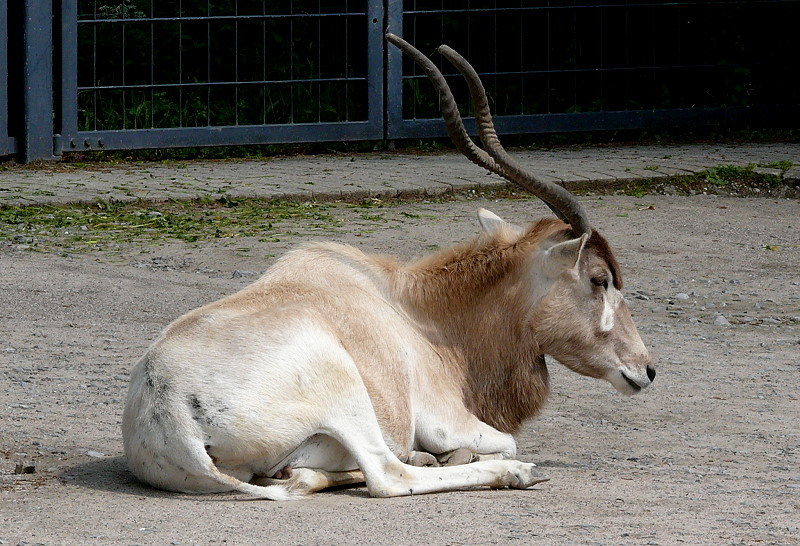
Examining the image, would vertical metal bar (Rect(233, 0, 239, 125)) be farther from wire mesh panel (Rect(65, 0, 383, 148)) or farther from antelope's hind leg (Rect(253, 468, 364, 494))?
antelope's hind leg (Rect(253, 468, 364, 494))

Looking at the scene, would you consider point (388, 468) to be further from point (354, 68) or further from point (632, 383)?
point (354, 68)

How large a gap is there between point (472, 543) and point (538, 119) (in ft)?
33.1

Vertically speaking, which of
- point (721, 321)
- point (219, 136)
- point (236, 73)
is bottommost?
point (721, 321)

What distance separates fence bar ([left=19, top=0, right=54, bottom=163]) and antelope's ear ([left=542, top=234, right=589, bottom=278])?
791 cm

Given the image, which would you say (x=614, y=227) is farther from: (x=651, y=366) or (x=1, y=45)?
(x=1, y=45)

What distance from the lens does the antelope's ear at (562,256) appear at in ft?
16.5

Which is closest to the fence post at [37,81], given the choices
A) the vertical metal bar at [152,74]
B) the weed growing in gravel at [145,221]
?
the vertical metal bar at [152,74]

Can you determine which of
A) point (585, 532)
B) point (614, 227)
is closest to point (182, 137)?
point (614, 227)

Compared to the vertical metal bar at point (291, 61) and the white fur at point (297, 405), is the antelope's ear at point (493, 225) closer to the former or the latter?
the white fur at point (297, 405)

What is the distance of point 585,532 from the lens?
4.06m

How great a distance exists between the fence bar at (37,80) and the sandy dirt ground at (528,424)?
3.39 meters

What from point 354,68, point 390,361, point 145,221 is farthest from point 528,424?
point 354,68

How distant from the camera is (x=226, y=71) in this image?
14.2 meters

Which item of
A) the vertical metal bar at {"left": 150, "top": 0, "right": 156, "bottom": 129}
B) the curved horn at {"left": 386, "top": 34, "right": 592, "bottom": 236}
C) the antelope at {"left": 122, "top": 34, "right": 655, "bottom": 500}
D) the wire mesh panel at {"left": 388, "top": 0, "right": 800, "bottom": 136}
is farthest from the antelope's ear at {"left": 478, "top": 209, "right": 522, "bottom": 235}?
the wire mesh panel at {"left": 388, "top": 0, "right": 800, "bottom": 136}
